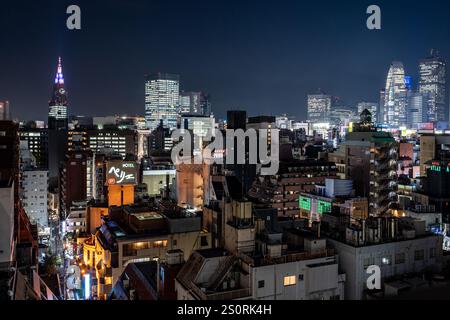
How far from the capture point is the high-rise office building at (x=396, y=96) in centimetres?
8300

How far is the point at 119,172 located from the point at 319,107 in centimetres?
9791

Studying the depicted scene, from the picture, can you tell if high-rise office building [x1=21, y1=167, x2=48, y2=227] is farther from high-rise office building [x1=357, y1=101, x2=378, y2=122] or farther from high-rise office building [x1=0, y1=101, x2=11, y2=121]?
high-rise office building [x1=357, y1=101, x2=378, y2=122]

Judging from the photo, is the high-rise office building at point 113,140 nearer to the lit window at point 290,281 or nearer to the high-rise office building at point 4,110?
the high-rise office building at point 4,110

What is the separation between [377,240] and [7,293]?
7.18 metres

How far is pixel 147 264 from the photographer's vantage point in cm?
1212

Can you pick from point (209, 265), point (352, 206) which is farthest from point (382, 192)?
point (209, 265)

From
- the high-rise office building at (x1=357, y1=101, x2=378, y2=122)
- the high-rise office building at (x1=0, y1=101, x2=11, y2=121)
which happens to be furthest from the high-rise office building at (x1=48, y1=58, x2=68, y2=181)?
the high-rise office building at (x1=357, y1=101, x2=378, y2=122)

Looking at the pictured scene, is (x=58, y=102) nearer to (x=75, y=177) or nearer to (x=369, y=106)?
(x=75, y=177)

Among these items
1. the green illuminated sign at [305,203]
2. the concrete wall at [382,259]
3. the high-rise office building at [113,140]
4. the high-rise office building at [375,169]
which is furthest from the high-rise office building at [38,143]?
the concrete wall at [382,259]

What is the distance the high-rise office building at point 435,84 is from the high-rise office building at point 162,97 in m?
53.8

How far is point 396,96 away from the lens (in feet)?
275

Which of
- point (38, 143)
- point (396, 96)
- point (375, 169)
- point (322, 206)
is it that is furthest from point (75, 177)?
point (396, 96)

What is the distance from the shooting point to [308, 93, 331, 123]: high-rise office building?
112m
